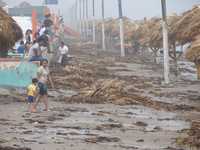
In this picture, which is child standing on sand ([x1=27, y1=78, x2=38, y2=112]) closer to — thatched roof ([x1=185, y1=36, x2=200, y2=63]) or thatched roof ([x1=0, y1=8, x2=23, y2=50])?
thatched roof ([x1=0, y1=8, x2=23, y2=50])

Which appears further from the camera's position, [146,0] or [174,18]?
[146,0]

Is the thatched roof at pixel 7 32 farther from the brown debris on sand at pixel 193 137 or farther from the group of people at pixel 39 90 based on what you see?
the brown debris on sand at pixel 193 137

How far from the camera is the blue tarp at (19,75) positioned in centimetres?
2184

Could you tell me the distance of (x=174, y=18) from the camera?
37750 mm

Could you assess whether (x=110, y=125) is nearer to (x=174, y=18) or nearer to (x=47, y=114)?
(x=47, y=114)

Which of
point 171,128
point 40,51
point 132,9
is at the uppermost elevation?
point 132,9

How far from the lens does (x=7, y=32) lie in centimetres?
2148

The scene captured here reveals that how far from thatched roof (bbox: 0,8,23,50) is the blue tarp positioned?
0.81 metres

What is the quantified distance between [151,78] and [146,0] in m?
118

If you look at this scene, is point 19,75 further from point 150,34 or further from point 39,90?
point 150,34

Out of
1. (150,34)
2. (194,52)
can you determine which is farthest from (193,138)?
(150,34)

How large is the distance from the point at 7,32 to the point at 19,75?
4.99ft

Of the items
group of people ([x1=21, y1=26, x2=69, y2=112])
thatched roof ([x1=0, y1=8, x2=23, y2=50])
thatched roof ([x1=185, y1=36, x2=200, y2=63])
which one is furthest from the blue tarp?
thatched roof ([x1=185, y1=36, x2=200, y2=63])

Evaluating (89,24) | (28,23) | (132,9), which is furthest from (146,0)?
(28,23)
